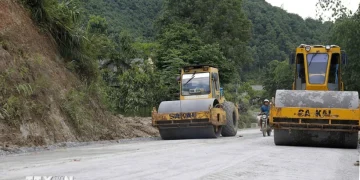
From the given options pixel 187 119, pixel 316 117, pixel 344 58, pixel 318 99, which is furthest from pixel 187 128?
pixel 316 117

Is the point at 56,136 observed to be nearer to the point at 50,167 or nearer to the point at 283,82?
the point at 50,167

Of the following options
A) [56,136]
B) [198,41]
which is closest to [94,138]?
[56,136]

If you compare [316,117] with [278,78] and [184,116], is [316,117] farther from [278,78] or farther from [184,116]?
[278,78]

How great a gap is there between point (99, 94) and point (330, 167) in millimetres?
14545

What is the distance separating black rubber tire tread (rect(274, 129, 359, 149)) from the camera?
1691cm

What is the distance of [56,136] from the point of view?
18750mm

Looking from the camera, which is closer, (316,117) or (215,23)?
(316,117)

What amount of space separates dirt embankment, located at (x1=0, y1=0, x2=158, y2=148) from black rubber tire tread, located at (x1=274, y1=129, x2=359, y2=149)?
7562 mm

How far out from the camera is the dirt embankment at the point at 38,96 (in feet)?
57.4

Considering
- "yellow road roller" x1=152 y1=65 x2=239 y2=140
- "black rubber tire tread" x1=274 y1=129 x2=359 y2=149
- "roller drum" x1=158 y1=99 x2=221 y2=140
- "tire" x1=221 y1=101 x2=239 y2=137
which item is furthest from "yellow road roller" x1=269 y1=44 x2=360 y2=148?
"tire" x1=221 y1=101 x2=239 y2=137

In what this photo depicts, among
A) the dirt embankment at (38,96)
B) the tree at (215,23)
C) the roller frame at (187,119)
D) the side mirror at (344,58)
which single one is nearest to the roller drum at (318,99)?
the side mirror at (344,58)

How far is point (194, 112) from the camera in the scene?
2359 centimetres

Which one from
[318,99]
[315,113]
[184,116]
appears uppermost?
[318,99]

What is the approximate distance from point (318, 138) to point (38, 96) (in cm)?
991
